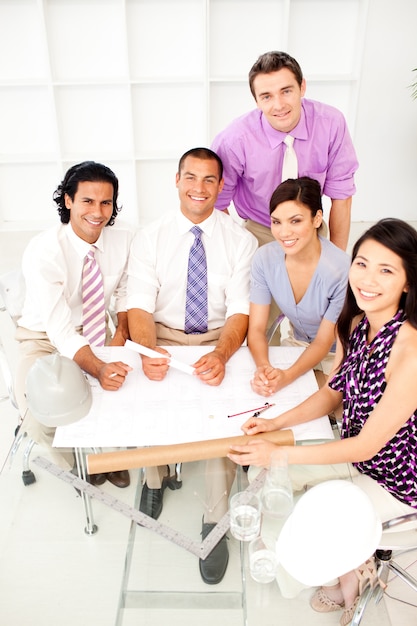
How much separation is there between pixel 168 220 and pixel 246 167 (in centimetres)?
50

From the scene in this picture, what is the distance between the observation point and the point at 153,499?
1.41 metres

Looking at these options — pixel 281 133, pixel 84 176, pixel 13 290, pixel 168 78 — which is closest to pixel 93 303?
pixel 13 290

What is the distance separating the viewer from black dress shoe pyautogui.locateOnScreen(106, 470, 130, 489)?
145cm

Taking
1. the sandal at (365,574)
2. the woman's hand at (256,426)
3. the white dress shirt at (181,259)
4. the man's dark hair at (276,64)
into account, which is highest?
the man's dark hair at (276,64)

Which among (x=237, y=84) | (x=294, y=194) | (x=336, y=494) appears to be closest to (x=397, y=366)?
(x=336, y=494)

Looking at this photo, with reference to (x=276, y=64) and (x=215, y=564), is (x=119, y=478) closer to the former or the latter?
(x=215, y=564)

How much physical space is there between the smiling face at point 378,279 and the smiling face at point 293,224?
0.42 meters

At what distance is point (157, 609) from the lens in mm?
1213

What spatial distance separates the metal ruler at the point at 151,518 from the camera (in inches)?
51.6

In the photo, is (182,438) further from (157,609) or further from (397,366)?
(397,366)

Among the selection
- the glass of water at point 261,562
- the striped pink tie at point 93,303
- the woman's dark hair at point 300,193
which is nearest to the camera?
the glass of water at point 261,562

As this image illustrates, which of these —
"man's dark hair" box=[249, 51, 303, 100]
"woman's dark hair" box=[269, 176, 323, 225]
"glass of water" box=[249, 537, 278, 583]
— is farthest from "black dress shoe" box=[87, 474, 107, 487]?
"man's dark hair" box=[249, 51, 303, 100]

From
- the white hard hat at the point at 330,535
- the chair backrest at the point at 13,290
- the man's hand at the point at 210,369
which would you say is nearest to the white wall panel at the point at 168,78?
the chair backrest at the point at 13,290

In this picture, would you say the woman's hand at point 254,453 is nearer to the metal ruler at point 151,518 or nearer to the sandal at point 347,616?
the metal ruler at point 151,518
